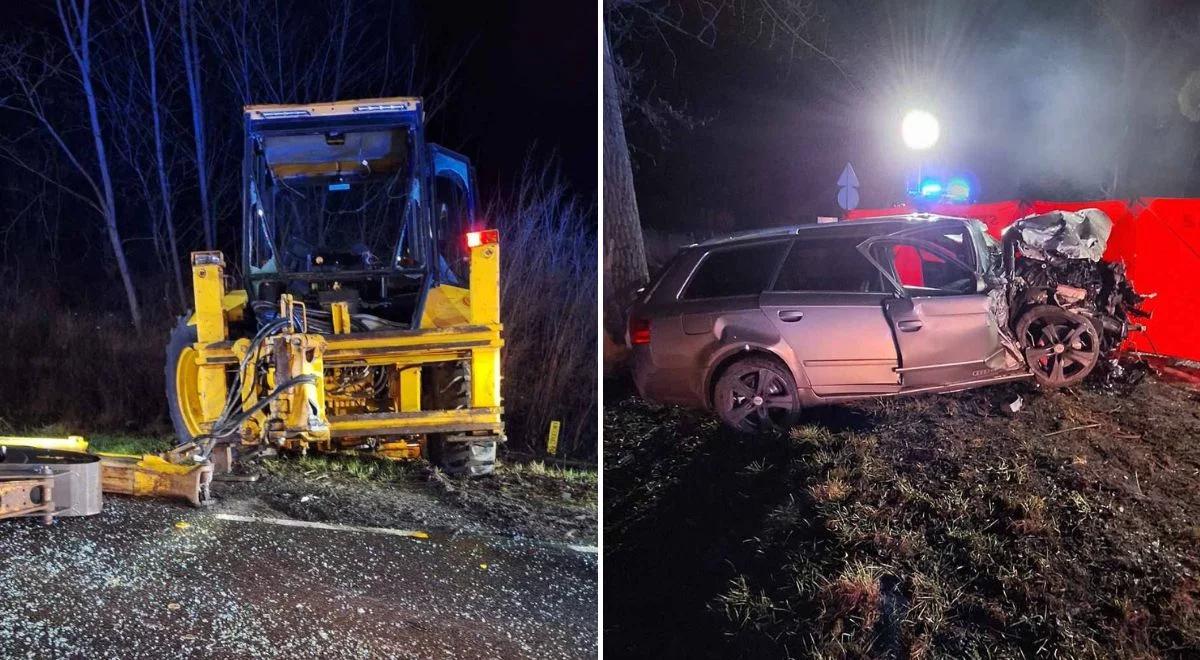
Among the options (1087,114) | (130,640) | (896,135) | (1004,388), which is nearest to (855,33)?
(896,135)

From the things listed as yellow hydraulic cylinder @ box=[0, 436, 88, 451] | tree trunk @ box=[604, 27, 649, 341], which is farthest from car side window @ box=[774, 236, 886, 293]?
yellow hydraulic cylinder @ box=[0, 436, 88, 451]

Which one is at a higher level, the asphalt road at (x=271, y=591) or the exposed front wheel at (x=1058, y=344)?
the exposed front wheel at (x=1058, y=344)

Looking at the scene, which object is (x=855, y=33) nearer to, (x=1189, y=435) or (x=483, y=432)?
(x=1189, y=435)

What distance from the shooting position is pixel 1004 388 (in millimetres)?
1828

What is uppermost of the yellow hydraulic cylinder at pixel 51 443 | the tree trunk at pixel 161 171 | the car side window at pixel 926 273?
the tree trunk at pixel 161 171

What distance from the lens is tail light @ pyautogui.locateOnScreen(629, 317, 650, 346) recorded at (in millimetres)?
2240

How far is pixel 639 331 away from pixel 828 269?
53 centimetres

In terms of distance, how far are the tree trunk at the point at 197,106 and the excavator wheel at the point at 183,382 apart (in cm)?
154

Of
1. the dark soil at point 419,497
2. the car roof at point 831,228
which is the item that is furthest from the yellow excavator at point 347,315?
the car roof at point 831,228

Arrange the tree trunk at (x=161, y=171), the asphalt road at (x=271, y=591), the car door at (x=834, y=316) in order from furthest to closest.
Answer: the tree trunk at (x=161, y=171), the asphalt road at (x=271, y=591), the car door at (x=834, y=316)

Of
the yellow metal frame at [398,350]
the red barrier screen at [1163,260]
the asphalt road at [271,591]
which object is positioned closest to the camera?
the red barrier screen at [1163,260]

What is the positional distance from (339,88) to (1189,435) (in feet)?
16.9

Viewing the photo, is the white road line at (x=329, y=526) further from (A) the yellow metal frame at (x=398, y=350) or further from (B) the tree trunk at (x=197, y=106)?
(B) the tree trunk at (x=197, y=106)

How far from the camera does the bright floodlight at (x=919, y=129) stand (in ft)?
6.17
